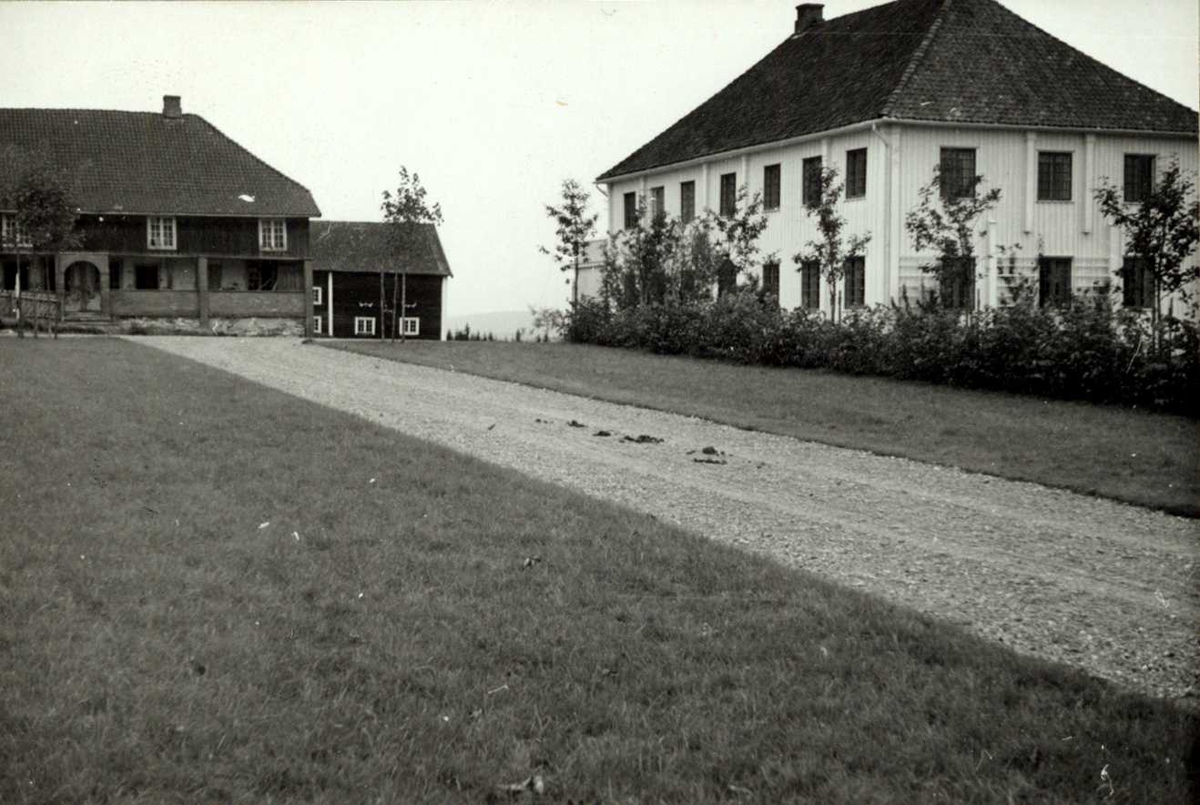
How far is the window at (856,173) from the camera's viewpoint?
33750 millimetres

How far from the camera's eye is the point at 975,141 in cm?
3309

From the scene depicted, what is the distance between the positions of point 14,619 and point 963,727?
13.3 ft

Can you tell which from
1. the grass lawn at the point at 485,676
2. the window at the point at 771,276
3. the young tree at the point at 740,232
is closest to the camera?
the grass lawn at the point at 485,676

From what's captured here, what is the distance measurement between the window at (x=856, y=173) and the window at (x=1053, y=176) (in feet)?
15.6

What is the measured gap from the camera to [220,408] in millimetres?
14570

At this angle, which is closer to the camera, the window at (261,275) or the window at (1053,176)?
the window at (1053,176)

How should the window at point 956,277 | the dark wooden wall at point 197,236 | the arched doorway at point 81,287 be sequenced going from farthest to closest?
the dark wooden wall at point 197,236, the arched doorway at point 81,287, the window at point 956,277

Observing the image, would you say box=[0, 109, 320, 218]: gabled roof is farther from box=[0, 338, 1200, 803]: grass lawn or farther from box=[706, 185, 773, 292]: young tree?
box=[0, 338, 1200, 803]: grass lawn

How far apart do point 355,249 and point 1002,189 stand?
4076 centimetres

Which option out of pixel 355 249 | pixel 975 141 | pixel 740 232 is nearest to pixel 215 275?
pixel 355 249

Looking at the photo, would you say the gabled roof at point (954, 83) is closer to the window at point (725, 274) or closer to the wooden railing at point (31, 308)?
the window at point (725, 274)

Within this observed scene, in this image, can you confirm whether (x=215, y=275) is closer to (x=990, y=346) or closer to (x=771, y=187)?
(x=771, y=187)

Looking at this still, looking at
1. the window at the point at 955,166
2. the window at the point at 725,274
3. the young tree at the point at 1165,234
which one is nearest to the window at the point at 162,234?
the window at the point at 725,274

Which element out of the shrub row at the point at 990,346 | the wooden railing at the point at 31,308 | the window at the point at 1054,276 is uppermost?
the window at the point at 1054,276
